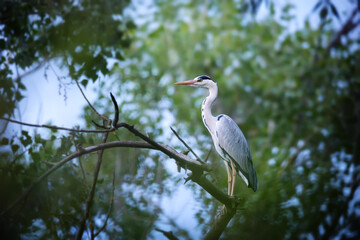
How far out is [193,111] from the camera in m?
6.75

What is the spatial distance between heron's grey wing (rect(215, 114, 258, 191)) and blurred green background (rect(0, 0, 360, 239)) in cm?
23

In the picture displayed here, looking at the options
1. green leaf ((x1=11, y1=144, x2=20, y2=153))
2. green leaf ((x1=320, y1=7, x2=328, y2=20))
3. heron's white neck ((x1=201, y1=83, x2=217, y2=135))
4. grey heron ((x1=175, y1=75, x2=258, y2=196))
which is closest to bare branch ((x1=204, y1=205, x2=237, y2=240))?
grey heron ((x1=175, y1=75, x2=258, y2=196))

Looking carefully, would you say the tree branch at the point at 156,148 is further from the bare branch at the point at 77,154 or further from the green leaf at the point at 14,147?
the green leaf at the point at 14,147

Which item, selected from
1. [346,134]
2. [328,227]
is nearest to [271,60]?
[346,134]

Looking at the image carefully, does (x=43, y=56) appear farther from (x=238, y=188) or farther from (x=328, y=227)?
(x=328, y=227)

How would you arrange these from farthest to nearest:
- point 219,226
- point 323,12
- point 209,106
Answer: point 323,12 → point 209,106 → point 219,226

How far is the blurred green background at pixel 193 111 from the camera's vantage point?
261 cm

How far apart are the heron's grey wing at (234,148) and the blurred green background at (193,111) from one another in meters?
0.23

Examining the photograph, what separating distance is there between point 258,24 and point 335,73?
92.0 inches

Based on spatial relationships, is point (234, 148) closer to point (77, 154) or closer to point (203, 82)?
point (203, 82)

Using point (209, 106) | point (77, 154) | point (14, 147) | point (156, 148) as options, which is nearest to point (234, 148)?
point (209, 106)

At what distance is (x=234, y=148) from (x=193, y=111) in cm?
444

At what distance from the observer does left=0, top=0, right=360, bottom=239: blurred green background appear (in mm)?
2607

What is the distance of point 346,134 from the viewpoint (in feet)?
19.5
